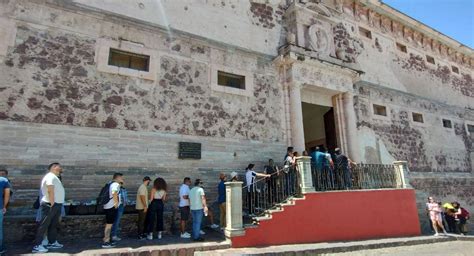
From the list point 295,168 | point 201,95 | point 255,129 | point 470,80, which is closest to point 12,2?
point 201,95

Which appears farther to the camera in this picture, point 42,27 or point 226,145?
point 226,145

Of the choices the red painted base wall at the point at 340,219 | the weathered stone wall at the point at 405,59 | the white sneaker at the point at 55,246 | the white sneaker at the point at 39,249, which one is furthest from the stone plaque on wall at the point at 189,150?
the weathered stone wall at the point at 405,59

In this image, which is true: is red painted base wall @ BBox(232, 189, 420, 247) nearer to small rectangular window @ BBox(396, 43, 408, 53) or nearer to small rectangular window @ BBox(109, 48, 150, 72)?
small rectangular window @ BBox(109, 48, 150, 72)

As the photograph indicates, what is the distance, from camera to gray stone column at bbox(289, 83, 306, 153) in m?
9.92

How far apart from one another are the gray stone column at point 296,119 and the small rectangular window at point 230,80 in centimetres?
185

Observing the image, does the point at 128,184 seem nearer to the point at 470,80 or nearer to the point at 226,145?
the point at 226,145

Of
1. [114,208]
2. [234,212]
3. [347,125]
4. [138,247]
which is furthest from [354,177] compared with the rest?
[114,208]

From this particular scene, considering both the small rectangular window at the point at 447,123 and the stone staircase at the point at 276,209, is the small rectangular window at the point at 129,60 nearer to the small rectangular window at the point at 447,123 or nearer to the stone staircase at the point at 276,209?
the stone staircase at the point at 276,209

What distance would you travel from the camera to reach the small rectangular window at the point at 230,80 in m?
9.46

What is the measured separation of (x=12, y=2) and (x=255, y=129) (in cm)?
703

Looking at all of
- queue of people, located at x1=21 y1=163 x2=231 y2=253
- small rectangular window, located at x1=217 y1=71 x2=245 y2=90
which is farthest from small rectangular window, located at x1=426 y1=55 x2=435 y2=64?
queue of people, located at x1=21 y1=163 x2=231 y2=253

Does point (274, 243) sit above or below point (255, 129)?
below

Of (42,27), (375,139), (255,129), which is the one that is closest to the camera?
(42,27)

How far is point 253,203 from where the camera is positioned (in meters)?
7.46
